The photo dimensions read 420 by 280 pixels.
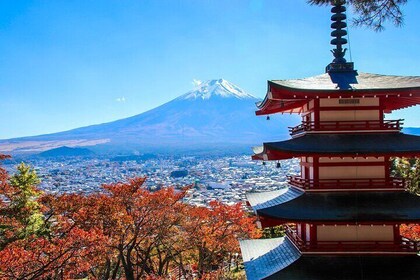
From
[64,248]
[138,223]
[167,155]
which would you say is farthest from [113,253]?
[167,155]

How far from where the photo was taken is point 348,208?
34.1 ft

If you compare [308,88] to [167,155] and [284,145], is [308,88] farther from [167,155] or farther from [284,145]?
[167,155]

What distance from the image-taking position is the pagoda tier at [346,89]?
10.5 metres

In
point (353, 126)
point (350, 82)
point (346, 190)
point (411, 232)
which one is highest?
point (350, 82)

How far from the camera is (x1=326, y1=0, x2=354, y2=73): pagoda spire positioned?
12.1 m

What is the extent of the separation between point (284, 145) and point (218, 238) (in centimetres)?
1318

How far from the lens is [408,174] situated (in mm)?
26688

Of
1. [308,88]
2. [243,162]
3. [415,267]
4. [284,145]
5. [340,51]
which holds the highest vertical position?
Answer: [340,51]

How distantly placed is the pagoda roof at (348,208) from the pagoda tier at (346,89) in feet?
8.21

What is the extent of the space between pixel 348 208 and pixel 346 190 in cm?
57

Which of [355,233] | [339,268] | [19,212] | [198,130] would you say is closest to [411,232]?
[355,233]

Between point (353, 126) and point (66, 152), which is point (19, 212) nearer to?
point (353, 126)

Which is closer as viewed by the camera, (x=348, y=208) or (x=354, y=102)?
(x=348, y=208)

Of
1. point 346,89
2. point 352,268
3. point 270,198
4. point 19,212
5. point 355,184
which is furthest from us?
point 19,212
